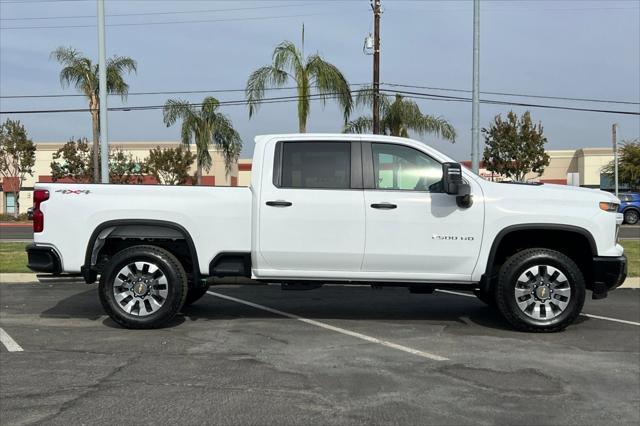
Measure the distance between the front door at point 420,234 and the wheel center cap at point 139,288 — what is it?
2.43 m

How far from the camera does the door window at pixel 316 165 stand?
6.42 metres

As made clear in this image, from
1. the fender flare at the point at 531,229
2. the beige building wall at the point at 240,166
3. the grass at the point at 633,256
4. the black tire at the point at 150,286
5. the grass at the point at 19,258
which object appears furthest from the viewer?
the beige building wall at the point at 240,166

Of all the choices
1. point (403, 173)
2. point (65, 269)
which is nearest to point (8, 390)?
point (65, 269)

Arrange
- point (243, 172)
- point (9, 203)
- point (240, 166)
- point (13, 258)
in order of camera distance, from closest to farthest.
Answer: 1. point (13, 258)
2. point (9, 203)
3. point (243, 172)
4. point (240, 166)

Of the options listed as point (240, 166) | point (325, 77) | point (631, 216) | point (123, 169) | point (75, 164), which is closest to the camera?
point (325, 77)

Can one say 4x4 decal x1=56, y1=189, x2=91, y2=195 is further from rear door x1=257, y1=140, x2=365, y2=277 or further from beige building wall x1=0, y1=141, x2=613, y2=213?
beige building wall x1=0, y1=141, x2=613, y2=213

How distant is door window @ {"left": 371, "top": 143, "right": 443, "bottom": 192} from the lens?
6395 millimetres

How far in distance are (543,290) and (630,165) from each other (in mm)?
40351

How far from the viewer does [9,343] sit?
19.3 feet

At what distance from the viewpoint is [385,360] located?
530 centimetres

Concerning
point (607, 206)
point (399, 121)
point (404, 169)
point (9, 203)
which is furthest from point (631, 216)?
point (9, 203)

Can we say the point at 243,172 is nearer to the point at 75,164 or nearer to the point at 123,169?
the point at 123,169

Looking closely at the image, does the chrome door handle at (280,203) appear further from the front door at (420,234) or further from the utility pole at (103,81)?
the utility pole at (103,81)

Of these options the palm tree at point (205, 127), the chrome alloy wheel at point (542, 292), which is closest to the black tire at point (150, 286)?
the chrome alloy wheel at point (542, 292)
